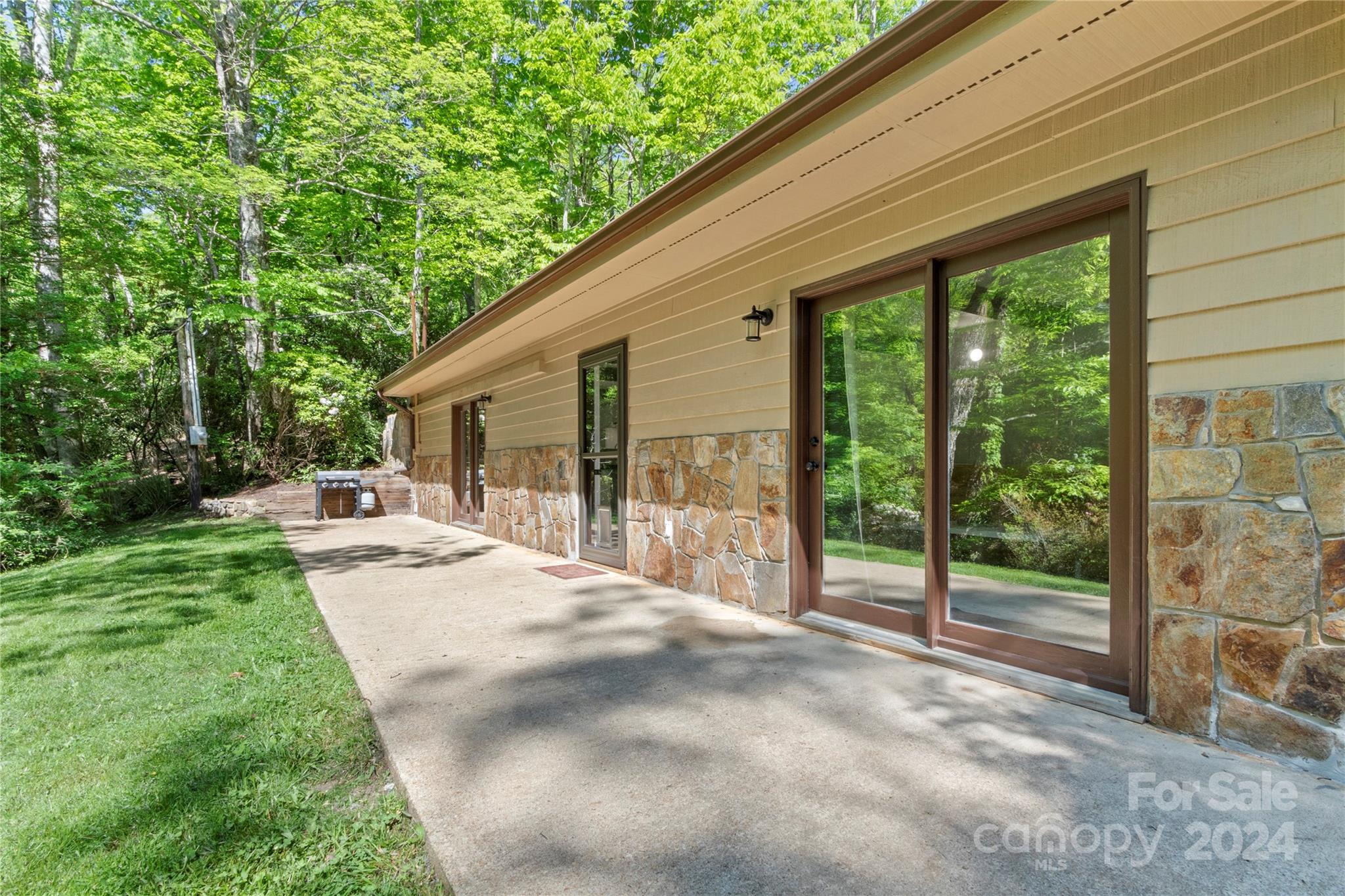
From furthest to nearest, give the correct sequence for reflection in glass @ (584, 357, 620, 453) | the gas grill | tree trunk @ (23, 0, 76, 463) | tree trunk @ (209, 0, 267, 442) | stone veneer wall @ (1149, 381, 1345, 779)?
tree trunk @ (209, 0, 267, 442), the gas grill, tree trunk @ (23, 0, 76, 463), reflection in glass @ (584, 357, 620, 453), stone veneer wall @ (1149, 381, 1345, 779)

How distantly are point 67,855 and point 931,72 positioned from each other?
338 cm

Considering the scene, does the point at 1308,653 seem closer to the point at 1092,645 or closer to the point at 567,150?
the point at 1092,645

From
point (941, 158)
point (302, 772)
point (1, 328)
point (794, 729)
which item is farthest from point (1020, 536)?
point (1, 328)

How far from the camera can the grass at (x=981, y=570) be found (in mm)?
2623

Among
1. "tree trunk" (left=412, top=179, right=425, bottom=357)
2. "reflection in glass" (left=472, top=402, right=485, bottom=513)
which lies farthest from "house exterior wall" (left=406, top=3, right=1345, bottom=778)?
"tree trunk" (left=412, top=179, right=425, bottom=357)

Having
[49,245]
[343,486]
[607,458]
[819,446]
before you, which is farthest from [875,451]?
[49,245]

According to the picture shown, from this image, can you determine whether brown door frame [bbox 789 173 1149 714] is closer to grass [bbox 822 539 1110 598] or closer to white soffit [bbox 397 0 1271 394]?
grass [bbox 822 539 1110 598]

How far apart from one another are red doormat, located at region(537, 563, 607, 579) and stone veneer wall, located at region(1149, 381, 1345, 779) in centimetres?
393

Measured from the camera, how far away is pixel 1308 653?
1752 mm

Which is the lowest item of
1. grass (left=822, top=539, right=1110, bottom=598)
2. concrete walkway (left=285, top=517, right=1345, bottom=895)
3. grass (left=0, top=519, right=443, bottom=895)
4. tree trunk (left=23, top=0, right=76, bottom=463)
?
grass (left=0, top=519, right=443, bottom=895)

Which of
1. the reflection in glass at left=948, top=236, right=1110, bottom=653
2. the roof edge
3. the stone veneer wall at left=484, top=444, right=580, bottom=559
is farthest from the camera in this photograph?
the stone veneer wall at left=484, top=444, right=580, bottom=559

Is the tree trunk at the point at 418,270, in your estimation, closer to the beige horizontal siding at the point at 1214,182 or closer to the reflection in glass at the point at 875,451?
the reflection in glass at the point at 875,451

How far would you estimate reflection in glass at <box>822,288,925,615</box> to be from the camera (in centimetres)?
311

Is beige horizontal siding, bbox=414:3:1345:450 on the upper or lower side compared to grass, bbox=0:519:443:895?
upper
